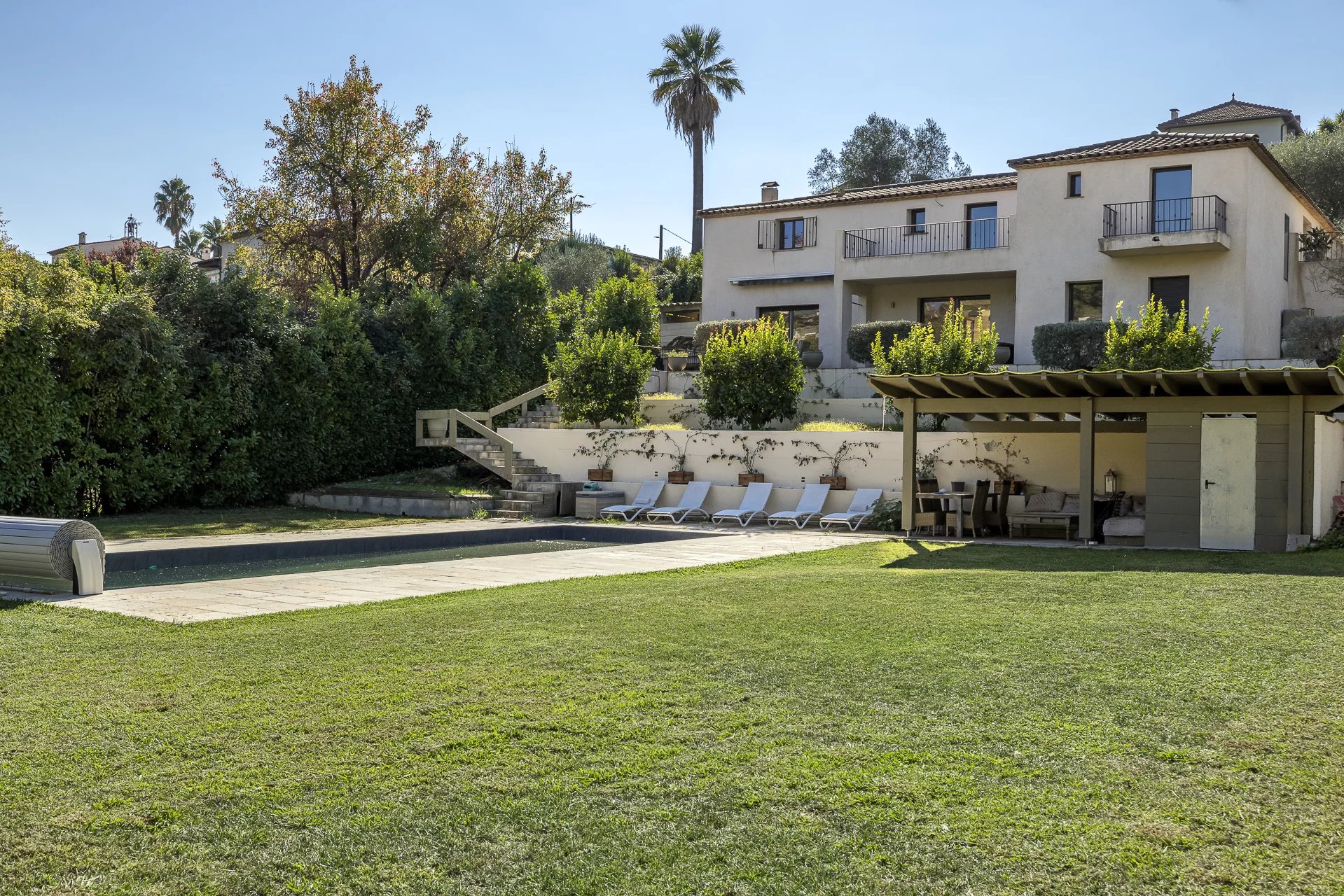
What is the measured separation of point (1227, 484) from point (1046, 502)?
3288 mm

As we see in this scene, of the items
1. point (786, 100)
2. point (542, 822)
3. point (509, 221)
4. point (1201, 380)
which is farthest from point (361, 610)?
point (509, 221)

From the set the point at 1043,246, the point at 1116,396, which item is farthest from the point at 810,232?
the point at 1116,396

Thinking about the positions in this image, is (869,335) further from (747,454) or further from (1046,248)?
(747,454)

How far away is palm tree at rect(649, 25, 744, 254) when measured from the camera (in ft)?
152

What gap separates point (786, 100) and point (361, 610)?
1477 centimetres

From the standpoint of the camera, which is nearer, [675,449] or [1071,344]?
[675,449]

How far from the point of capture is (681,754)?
16.1 ft

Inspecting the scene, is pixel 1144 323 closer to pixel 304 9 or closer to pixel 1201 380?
pixel 1201 380

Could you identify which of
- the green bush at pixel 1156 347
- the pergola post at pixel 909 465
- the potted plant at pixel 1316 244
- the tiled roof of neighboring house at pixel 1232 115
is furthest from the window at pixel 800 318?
the tiled roof of neighboring house at pixel 1232 115

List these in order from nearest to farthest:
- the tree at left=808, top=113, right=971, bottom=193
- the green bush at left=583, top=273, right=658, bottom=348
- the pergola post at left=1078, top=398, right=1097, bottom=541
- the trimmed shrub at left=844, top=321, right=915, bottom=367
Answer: the pergola post at left=1078, top=398, right=1097, bottom=541, the trimmed shrub at left=844, top=321, right=915, bottom=367, the green bush at left=583, top=273, right=658, bottom=348, the tree at left=808, top=113, right=971, bottom=193

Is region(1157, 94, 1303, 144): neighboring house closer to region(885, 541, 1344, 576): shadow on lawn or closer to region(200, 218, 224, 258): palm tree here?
region(885, 541, 1344, 576): shadow on lawn

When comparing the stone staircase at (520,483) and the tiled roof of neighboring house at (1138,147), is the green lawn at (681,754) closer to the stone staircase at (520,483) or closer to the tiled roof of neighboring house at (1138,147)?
the stone staircase at (520,483)

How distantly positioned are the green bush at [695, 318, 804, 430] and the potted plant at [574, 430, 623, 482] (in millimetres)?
2157

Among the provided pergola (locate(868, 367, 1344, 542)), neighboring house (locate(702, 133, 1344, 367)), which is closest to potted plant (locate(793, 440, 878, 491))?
pergola (locate(868, 367, 1344, 542))
